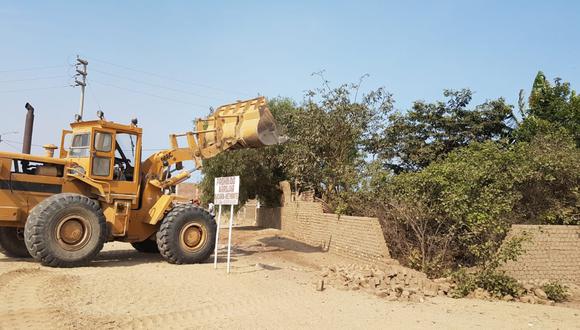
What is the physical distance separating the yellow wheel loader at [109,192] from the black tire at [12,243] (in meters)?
0.02

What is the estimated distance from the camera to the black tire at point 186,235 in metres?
11.9

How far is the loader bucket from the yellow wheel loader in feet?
0.09

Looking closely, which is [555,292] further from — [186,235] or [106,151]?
[106,151]

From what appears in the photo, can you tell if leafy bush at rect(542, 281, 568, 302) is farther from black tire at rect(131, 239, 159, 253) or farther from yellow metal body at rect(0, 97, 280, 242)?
black tire at rect(131, 239, 159, 253)

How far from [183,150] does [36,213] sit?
165 inches

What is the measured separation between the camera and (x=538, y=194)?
47.7 ft

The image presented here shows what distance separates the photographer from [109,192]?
1179cm

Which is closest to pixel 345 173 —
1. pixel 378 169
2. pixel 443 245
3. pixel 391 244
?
pixel 378 169

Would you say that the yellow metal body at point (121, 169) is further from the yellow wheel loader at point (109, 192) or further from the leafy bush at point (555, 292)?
the leafy bush at point (555, 292)

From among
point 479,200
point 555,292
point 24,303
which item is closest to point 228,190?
point 24,303

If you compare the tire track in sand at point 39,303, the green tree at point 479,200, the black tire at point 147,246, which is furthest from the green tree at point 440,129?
the tire track in sand at point 39,303

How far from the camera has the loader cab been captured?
11695 millimetres

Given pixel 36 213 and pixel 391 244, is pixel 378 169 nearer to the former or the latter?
pixel 391 244

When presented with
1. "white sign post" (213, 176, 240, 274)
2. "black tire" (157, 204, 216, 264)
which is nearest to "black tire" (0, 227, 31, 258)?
"black tire" (157, 204, 216, 264)
